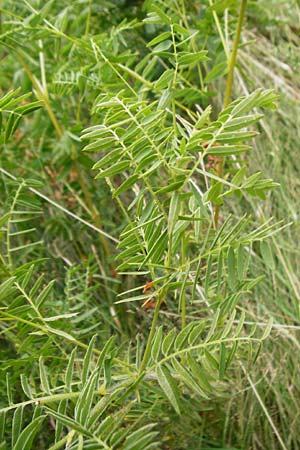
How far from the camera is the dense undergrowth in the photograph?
0.69 meters

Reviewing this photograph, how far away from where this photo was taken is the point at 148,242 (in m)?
0.70

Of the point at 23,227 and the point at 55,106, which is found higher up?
the point at 55,106

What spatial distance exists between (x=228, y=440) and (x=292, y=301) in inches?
10.0

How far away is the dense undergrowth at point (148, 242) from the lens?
0.69 meters

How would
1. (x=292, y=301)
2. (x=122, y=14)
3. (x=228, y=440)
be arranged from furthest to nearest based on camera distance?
1. (x=122, y=14)
2. (x=292, y=301)
3. (x=228, y=440)

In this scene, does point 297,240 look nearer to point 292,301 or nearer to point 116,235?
point 292,301

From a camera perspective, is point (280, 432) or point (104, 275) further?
point (104, 275)

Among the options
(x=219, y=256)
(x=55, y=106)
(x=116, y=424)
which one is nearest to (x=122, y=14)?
(x=55, y=106)

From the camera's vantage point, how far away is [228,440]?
39.7 inches

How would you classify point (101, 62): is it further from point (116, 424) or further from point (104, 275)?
point (116, 424)

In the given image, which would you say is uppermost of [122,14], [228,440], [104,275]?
[122,14]

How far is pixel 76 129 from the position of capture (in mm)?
1190

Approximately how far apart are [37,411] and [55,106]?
2.23ft

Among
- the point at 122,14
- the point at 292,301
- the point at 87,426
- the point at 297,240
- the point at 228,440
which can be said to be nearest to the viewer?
the point at 87,426
